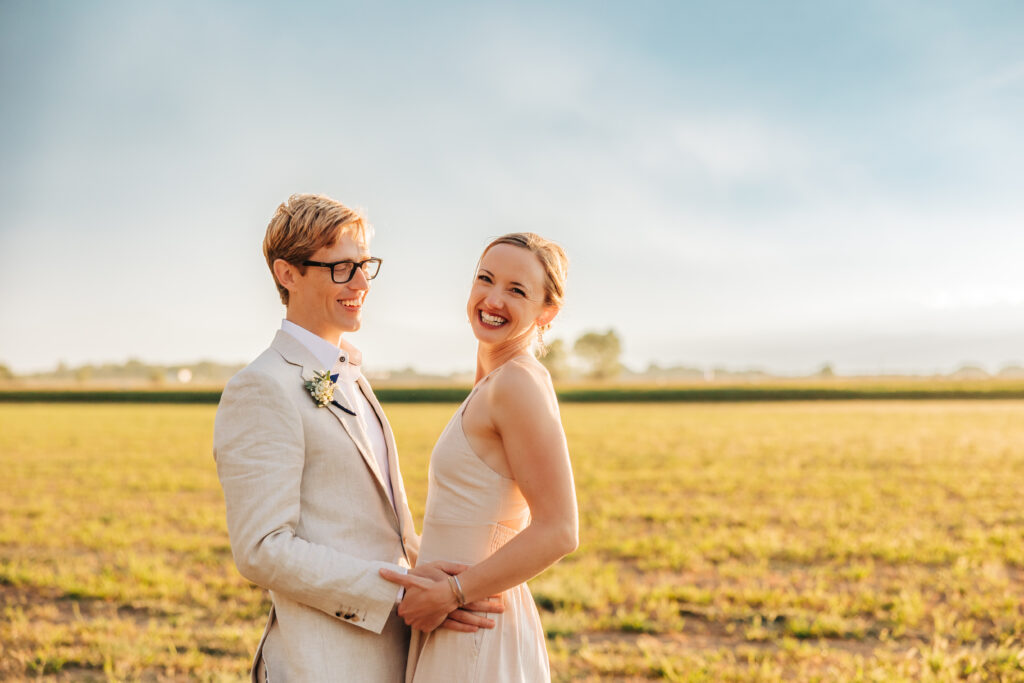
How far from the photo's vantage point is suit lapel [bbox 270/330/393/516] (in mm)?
2861

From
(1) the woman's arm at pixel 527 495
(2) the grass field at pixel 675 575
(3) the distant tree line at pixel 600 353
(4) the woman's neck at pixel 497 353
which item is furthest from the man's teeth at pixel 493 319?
(3) the distant tree line at pixel 600 353

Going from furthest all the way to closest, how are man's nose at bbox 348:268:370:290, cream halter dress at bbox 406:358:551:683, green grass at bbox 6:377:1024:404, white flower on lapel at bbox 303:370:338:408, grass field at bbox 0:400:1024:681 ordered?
1. green grass at bbox 6:377:1024:404
2. grass field at bbox 0:400:1024:681
3. man's nose at bbox 348:268:370:290
4. white flower on lapel at bbox 303:370:338:408
5. cream halter dress at bbox 406:358:551:683

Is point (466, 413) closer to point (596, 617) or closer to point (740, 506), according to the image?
point (596, 617)

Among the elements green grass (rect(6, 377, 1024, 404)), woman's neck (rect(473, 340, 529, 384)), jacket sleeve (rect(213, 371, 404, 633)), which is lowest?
green grass (rect(6, 377, 1024, 404))

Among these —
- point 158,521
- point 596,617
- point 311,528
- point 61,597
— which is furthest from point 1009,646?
point 158,521

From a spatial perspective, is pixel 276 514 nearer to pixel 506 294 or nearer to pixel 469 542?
pixel 469 542

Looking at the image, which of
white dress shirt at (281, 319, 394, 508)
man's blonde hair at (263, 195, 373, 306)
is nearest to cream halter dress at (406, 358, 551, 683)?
white dress shirt at (281, 319, 394, 508)

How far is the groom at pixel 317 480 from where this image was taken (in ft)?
8.63

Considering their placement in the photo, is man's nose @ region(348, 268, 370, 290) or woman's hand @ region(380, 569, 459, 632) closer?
woman's hand @ region(380, 569, 459, 632)

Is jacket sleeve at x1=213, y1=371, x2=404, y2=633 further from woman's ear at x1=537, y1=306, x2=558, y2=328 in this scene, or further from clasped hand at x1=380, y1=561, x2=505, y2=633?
woman's ear at x1=537, y1=306, x2=558, y2=328

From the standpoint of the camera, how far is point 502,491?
2736mm

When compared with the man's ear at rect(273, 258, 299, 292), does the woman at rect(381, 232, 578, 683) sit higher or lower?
lower

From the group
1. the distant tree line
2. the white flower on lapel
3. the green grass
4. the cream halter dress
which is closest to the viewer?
the cream halter dress

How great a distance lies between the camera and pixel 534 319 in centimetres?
294
